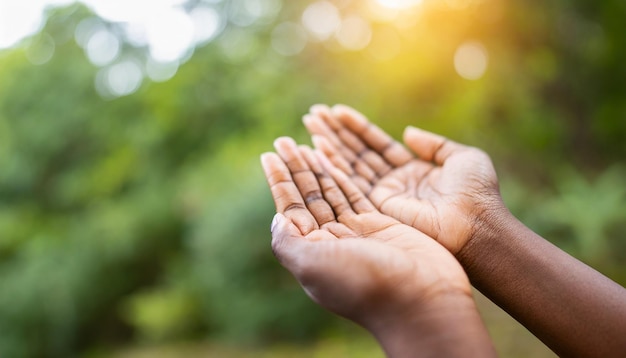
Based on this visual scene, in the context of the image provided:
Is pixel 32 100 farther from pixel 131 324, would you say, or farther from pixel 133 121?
pixel 131 324

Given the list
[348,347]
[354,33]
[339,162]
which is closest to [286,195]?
[339,162]

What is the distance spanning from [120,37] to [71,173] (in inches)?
151

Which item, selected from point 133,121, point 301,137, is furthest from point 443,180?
point 133,121

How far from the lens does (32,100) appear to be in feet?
37.2

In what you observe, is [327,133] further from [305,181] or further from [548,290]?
[548,290]

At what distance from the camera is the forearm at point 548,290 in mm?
1729

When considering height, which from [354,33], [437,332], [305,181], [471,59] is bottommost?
[437,332]

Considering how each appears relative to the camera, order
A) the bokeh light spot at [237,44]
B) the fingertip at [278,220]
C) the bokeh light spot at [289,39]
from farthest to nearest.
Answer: the bokeh light spot at [237,44]
the bokeh light spot at [289,39]
the fingertip at [278,220]

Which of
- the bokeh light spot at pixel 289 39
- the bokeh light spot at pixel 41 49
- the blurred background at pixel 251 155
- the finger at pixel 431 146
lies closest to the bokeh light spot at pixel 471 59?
the blurred background at pixel 251 155

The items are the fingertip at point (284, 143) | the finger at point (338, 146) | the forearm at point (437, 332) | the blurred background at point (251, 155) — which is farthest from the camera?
the blurred background at point (251, 155)

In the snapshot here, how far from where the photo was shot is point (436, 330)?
148 centimetres

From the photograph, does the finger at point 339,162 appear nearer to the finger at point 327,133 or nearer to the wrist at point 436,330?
the finger at point 327,133

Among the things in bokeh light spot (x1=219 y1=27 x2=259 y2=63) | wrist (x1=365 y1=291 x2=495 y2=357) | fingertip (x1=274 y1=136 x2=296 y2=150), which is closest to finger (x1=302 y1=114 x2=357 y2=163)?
fingertip (x1=274 y1=136 x2=296 y2=150)

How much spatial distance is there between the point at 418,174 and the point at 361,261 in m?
1.08
